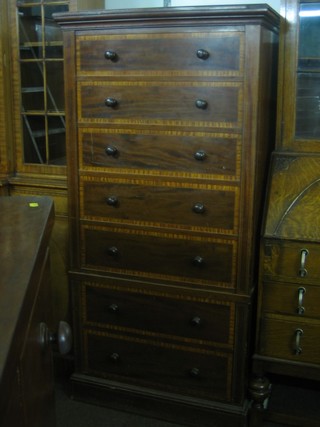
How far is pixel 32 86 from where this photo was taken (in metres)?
2.52

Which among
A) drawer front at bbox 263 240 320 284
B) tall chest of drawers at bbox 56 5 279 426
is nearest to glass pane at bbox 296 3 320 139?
tall chest of drawers at bbox 56 5 279 426

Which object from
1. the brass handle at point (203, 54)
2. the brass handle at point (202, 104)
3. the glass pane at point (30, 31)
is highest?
the glass pane at point (30, 31)

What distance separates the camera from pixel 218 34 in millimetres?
1930

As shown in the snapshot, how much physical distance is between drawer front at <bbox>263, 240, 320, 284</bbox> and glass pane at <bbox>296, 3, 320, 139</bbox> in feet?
1.59

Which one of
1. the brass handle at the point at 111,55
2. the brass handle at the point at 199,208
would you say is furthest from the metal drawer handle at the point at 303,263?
the brass handle at the point at 111,55

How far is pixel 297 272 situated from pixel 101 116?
966mm

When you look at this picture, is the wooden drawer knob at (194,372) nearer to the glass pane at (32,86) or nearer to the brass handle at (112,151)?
the brass handle at (112,151)

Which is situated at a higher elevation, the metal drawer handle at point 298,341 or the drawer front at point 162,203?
the drawer front at point 162,203

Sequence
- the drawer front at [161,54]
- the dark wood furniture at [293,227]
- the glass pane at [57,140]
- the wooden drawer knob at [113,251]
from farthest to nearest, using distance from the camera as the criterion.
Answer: the glass pane at [57,140], the wooden drawer knob at [113,251], the dark wood furniture at [293,227], the drawer front at [161,54]

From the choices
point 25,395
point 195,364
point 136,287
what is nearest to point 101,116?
point 136,287

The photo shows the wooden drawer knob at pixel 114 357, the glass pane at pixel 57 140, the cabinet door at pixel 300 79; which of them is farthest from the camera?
the glass pane at pixel 57 140

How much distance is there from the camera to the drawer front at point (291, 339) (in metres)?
2.08

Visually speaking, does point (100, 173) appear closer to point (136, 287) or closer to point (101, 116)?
point (101, 116)

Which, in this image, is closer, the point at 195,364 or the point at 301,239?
the point at 301,239
